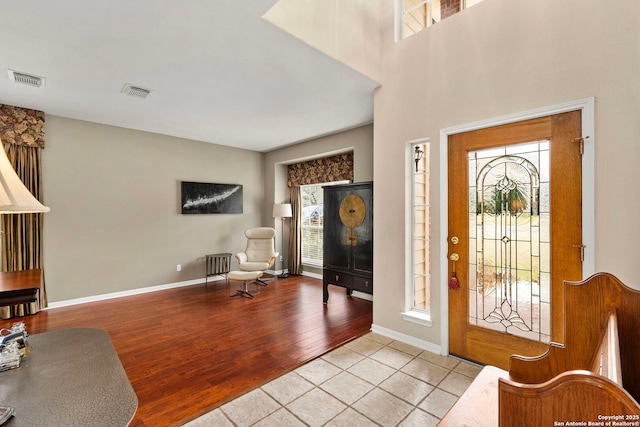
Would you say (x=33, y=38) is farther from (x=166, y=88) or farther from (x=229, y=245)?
(x=229, y=245)

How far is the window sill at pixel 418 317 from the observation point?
2.79 m

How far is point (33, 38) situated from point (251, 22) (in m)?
1.76

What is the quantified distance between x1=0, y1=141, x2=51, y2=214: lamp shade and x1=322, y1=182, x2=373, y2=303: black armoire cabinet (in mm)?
3238

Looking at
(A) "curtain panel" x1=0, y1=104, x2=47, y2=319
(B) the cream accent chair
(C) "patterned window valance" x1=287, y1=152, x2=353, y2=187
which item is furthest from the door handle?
(A) "curtain panel" x1=0, y1=104, x2=47, y2=319

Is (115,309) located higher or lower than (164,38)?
lower

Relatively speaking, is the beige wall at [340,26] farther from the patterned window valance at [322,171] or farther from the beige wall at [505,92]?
the patterned window valance at [322,171]

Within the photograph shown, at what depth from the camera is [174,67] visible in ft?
9.06

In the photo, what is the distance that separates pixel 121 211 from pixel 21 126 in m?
1.56

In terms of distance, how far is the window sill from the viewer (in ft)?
9.14

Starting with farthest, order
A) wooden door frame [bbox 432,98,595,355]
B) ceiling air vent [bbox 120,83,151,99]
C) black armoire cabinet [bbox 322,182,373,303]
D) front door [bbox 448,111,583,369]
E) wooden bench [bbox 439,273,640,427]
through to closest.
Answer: black armoire cabinet [bbox 322,182,373,303] → ceiling air vent [bbox 120,83,151,99] → front door [bbox 448,111,583,369] → wooden door frame [bbox 432,98,595,355] → wooden bench [bbox 439,273,640,427]

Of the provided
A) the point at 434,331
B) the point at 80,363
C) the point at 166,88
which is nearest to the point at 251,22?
the point at 166,88

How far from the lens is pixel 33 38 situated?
2295 mm

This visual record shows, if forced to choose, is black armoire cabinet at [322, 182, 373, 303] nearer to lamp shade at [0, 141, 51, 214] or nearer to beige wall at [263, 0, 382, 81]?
beige wall at [263, 0, 382, 81]

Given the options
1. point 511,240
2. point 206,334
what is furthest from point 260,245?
point 511,240
